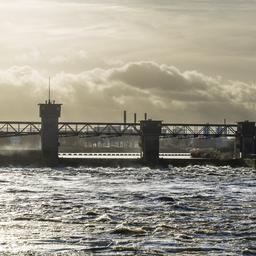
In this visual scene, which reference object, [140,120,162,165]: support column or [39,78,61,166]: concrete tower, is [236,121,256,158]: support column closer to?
[140,120,162,165]: support column

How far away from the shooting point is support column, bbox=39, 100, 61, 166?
10712cm

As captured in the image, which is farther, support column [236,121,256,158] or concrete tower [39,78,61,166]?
support column [236,121,256,158]

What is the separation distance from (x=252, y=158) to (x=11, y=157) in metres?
38.1

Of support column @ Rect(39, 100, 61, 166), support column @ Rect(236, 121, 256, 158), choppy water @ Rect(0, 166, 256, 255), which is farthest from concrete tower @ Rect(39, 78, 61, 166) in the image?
choppy water @ Rect(0, 166, 256, 255)

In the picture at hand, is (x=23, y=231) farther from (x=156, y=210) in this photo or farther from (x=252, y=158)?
(x=252, y=158)

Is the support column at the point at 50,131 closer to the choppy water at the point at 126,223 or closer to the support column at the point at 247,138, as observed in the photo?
the support column at the point at 247,138

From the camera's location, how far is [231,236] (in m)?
25.7

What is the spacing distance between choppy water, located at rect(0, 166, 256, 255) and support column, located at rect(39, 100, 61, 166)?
59.7 m

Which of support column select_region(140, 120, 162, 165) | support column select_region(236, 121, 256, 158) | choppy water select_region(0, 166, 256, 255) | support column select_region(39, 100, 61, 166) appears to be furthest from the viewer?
support column select_region(236, 121, 256, 158)

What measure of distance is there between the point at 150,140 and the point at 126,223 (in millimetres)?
84321

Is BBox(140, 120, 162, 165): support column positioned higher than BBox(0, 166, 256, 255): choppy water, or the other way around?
BBox(140, 120, 162, 165): support column

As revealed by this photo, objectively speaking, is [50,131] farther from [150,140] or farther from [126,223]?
[126,223]

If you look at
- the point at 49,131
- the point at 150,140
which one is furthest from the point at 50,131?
the point at 150,140

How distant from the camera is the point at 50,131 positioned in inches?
4343
